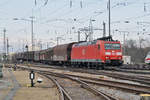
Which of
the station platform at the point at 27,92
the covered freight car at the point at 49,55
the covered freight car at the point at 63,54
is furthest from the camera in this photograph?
the covered freight car at the point at 49,55

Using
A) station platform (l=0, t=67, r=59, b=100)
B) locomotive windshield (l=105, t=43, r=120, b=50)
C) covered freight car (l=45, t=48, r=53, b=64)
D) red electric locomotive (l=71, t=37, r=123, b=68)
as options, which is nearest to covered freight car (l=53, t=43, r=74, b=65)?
covered freight car (l=45, t=48, r=53, b=64)

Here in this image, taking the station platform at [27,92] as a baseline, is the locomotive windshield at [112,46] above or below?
above

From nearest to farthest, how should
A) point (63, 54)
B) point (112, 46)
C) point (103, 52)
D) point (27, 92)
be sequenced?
point (27, 92) < point (103, 52) < point (112, 46) < point (63, 54)

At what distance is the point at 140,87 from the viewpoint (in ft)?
46.0

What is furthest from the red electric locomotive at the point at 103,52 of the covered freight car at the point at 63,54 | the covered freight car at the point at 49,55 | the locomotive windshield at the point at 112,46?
the covered freight car at the point at 49,55

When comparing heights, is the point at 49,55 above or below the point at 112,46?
below

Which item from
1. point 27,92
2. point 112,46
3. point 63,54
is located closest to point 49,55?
point 63,54

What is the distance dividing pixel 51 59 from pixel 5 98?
137 ft

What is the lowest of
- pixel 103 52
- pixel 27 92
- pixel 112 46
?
pixel 27 92

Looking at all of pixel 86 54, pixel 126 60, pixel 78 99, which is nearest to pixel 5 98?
pixel 78 99

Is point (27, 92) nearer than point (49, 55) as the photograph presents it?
Yes

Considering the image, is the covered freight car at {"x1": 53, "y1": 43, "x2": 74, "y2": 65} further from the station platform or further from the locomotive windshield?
the station platform

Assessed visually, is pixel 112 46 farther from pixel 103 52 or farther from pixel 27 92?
pixel 27 92

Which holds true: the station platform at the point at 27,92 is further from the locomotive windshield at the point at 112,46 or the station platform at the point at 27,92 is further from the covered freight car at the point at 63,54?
the covered freight car at the point at 63,54
